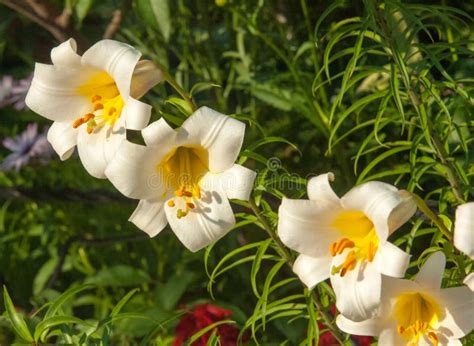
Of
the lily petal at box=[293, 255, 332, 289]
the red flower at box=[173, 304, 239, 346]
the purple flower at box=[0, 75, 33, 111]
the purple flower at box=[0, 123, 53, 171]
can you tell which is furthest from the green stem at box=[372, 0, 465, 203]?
the purple flower at box=[0, 75, 33, 111]

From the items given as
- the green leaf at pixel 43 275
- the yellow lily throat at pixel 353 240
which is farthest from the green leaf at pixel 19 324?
the green leaf at pixel 43 275

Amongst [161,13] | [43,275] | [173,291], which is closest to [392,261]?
[161,13]

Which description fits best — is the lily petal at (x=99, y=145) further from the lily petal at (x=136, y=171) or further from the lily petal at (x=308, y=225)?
the lily petal at (x=308, y=225)

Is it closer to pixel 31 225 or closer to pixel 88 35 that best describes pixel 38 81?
pixel 88 35

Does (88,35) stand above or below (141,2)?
below

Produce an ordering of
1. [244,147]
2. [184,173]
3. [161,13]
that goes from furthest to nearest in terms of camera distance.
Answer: [244,147]
[161,13]
[184,173]

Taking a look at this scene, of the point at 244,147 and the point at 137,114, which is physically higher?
the point at 137,114

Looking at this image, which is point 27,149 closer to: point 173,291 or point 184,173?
point 173,291

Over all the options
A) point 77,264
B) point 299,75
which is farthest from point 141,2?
point 77,264
